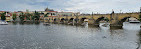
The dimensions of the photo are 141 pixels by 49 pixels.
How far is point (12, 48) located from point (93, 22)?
7222 centimetres

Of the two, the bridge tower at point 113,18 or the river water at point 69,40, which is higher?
the bridge tower at point 113,18

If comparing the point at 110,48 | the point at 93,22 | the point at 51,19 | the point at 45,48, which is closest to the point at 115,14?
the point at 93,22

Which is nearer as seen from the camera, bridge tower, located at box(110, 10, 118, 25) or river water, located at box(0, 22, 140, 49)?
river water, located at box(0, 22, 140, 49)

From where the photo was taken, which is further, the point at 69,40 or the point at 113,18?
the point at 113,18

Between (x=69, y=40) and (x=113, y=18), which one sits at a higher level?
(x=113, y=18)

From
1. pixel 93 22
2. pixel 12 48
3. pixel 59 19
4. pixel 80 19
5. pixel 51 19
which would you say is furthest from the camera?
pixel 51 19

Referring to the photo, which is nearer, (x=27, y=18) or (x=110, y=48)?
(x=110, y=48)

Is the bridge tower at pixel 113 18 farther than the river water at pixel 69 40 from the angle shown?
Yes

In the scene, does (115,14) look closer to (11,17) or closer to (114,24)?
(114,24)

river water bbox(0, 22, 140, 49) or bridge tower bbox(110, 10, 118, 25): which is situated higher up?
bridge tower bbox(110, 10, 118, 25)

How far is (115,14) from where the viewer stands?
75312 millimetres

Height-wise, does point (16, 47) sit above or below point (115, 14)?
below

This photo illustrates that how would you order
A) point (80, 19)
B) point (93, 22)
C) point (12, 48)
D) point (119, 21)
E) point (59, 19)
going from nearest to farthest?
point (12, 48)
point (119, 21)
point (93, 22)
point (80, 19)
point (59, 19)

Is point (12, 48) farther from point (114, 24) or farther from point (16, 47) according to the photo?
point (114, 24)
